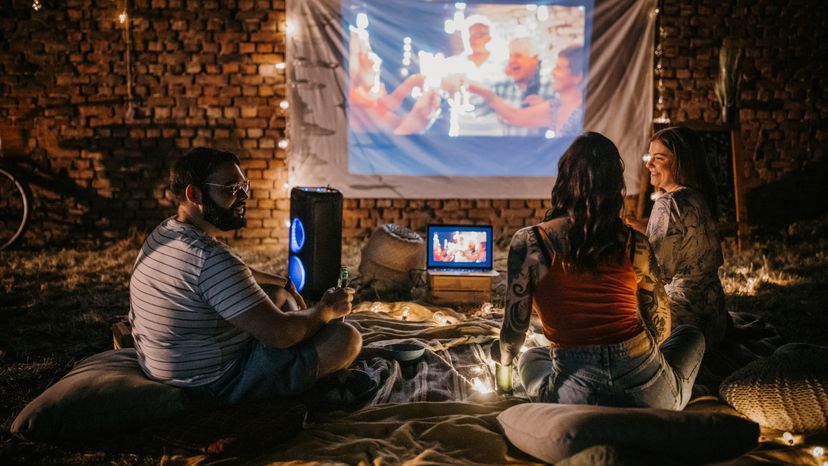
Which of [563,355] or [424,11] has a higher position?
[424,11]

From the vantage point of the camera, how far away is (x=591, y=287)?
2.19 m

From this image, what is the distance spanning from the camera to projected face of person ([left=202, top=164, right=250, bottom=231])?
8.18 ft

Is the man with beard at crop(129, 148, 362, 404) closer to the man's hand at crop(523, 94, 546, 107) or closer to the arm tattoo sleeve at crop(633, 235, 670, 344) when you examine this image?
the arm tattoo sleeve at crop(633, 235, 670, 344)

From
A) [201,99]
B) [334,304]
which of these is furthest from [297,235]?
[201,99]

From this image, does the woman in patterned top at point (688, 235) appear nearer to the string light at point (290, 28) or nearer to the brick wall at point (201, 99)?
the brick wall at point (201, 99)

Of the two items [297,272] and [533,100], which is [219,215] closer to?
[297,272]

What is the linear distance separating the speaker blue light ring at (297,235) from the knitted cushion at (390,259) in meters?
0.78

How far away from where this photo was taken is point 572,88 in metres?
6.64

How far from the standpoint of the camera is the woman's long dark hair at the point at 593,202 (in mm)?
2162

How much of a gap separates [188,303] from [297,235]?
1.95 m

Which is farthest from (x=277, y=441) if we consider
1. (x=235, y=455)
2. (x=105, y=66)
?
(x=105, y=66)

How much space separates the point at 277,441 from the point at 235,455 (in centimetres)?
16

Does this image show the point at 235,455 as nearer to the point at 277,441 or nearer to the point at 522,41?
the point at 277,441

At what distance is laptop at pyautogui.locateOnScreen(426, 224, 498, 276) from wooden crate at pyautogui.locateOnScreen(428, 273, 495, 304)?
0.04 metres
